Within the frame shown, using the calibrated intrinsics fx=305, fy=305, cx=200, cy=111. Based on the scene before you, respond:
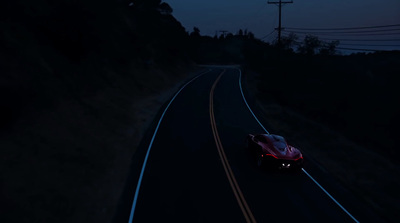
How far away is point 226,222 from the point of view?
10.6 metres

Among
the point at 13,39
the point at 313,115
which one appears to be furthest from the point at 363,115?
the point at 13,39

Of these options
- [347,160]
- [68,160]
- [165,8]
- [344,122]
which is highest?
[165,8]

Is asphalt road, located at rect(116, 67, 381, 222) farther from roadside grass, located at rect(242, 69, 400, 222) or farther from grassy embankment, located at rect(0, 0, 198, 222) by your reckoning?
grassy embankment, located at rect(0, 0, 198, 222)

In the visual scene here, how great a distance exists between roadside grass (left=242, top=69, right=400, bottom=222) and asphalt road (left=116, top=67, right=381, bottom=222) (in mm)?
978

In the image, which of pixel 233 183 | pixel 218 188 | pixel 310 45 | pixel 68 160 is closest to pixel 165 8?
pixel 310 45

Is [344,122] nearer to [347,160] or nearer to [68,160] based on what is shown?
[347,160]

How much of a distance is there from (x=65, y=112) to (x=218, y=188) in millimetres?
10471

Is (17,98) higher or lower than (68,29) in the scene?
lower

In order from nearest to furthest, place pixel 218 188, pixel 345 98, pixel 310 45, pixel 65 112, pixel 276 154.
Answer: pixel 218 188 → pixel 276 154 → pixel 65 112 → pixel 345 98 → pixel 310 45

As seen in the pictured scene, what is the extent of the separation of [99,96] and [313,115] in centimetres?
1896

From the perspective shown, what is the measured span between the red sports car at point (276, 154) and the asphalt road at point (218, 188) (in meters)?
0.53

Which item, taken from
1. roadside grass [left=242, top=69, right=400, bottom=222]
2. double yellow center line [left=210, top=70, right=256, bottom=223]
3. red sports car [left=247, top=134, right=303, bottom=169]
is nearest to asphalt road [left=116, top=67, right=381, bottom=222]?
double yellow center line [left=210, top=70, right=256, bottom=223]

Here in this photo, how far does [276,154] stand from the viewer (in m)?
14.7

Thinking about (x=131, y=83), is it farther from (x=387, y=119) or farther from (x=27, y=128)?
(x=387, y=119)
